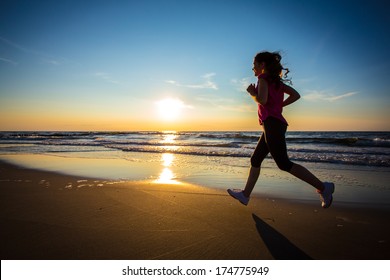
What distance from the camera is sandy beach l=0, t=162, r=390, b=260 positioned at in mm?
2004

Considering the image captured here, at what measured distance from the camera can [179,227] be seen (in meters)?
2.51

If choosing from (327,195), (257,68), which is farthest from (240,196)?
(257,68)

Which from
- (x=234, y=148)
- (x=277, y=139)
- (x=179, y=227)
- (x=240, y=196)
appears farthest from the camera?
(x=234, y=148)

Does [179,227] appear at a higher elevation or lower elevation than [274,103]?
lower

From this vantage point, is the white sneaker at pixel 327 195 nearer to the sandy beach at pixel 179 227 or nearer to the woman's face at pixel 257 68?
the sandy beach at pixel 179 227

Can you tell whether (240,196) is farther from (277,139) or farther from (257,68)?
(257,68)

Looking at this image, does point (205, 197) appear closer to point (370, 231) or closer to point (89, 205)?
point (89, 205)

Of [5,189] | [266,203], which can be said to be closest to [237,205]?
[266,203]

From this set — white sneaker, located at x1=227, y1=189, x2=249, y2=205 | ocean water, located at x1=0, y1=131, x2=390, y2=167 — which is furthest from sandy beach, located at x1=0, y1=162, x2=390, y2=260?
ocean water, located at x1=0, y1=131, x2=390, y2=167

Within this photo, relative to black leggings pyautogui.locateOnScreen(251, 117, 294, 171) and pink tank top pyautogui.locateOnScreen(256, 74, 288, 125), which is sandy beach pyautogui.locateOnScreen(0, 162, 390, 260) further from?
pink tank top pyautogui.locateOnScreen(256, 74, 288, 125)

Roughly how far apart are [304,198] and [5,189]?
4.67 meters

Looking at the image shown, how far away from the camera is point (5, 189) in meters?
4.09

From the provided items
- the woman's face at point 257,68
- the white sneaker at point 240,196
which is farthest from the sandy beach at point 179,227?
the woman's face at point 257,68

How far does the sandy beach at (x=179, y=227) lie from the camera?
2.00 meters
